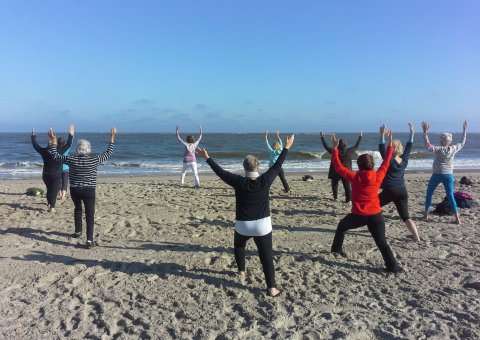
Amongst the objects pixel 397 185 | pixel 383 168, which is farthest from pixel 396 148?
pixel 383 168

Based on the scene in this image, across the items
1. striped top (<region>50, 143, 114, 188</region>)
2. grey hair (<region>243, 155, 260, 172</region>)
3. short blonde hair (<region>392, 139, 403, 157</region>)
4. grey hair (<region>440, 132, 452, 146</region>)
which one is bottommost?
striped top (<region>50, 143, 114, 188</region>)

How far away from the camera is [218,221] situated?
315 inches

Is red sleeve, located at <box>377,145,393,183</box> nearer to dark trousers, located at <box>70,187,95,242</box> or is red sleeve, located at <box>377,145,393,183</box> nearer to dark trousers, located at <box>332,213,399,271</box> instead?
dark trousers, located at <box>332,213,399,271</box>

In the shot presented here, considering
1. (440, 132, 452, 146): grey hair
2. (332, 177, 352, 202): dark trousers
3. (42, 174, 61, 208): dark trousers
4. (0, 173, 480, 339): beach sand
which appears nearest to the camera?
(0, 173, 480, 339): beach sand

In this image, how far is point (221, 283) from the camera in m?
4.84

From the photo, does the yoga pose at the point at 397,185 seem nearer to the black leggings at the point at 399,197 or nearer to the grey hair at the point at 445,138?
the black leggings at the point at 399,197

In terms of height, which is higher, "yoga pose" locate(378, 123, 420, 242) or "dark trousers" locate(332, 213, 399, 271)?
"yoga pose" locate(378, 123, 420, 242)

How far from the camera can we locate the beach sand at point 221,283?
383cm

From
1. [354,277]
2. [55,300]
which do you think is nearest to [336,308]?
[354,277]

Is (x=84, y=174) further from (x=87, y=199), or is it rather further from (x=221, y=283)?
(x=221, y=283)

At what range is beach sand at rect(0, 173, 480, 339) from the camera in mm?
3828

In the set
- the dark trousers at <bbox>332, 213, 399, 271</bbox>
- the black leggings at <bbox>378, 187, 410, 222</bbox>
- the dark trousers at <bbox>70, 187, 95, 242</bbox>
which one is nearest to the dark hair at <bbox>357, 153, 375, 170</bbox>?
the dark trousers at <bbox>332, 213, 399, 271</bbox>

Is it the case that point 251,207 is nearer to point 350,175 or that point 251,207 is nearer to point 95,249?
point 350,175

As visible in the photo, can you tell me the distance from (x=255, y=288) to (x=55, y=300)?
7.67 ft
